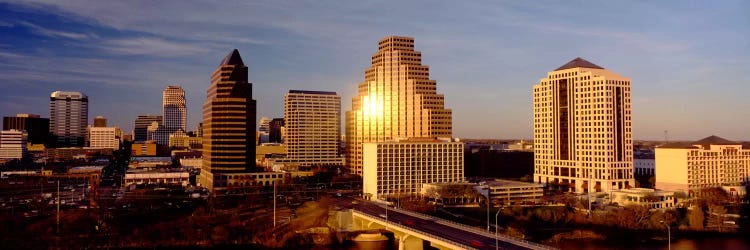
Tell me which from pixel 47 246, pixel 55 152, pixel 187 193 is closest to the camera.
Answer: pixel 47 246

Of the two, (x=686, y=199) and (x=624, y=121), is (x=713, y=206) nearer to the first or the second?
(x=686, y=199)

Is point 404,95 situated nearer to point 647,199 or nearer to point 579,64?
point 579,64

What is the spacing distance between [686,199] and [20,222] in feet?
204

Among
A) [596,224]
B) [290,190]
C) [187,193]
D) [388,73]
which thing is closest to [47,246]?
[187,193]

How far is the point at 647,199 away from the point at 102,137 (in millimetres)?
154975

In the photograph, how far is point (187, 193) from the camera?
72.3 meters

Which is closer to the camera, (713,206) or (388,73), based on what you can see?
(713,206)

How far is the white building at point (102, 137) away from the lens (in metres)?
178

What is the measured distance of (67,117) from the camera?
186 m

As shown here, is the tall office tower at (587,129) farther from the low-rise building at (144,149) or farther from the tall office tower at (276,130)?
the tall office tower at (276,130)

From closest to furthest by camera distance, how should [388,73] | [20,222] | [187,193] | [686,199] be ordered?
[20,222], [686,199], [187,193], [388,73]

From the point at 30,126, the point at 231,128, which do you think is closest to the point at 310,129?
the point at 231,128

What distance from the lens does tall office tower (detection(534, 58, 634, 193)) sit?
2972 inches

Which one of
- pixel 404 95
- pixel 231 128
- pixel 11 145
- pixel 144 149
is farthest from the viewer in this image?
pixel 144 149
